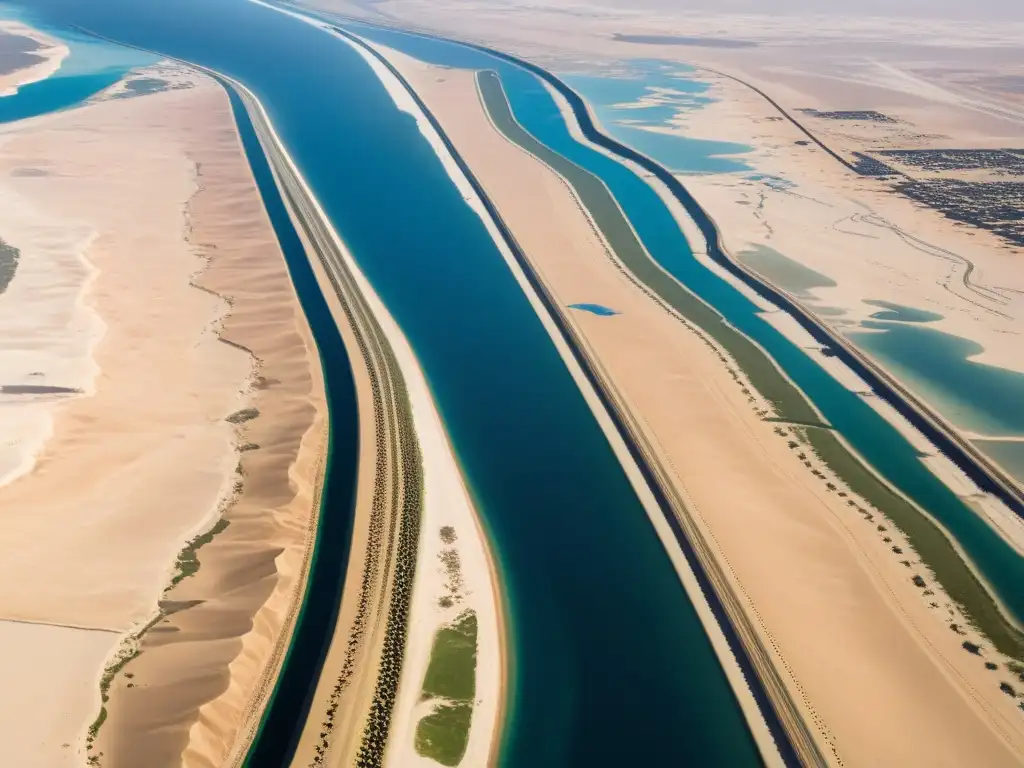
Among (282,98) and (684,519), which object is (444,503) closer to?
(684,519)

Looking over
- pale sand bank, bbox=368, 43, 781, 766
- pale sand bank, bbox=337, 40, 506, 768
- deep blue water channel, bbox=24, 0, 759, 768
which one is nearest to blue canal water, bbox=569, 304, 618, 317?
pale sand bank, bbox=368, 43, 781, 766

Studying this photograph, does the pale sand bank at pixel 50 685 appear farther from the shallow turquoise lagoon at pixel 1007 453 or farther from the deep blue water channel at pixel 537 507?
the shallow turquoise lagoon at pixel 1007 453

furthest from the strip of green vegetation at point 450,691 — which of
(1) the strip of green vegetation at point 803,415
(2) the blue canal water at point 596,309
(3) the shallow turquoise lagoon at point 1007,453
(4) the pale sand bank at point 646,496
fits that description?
(2) the blue canal water at point 596,309

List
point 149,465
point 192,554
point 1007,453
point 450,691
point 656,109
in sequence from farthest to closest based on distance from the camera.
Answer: point 656,109
point 1007,453
point 149,465
point 192,554
point 450,691

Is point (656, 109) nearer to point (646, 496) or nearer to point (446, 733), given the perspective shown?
point (646, 496)

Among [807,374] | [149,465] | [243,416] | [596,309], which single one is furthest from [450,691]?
[596,309]

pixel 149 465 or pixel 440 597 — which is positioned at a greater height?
pixel 149 465

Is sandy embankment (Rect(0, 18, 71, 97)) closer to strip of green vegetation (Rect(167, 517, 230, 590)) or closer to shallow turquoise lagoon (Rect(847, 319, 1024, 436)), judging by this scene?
strip of green vegetation (Rect(167, 517, 230, 590))
